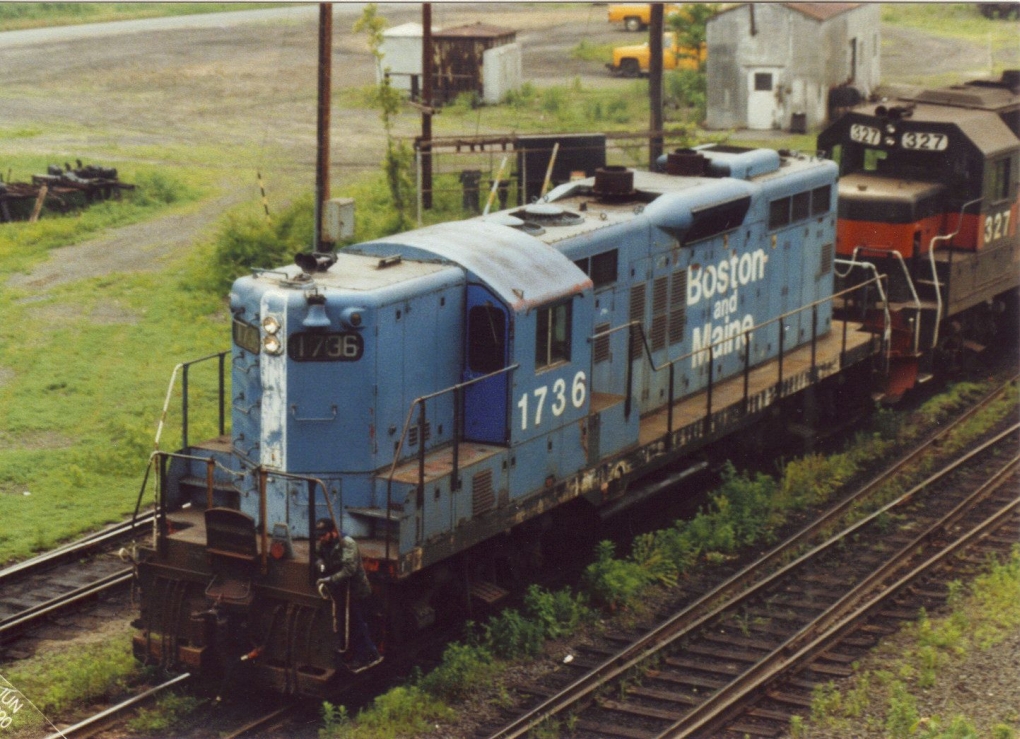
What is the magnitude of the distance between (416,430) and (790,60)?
2035 cm

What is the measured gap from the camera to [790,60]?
28.6 metres

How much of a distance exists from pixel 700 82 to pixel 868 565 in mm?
20544

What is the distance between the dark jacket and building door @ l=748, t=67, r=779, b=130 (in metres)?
21.8

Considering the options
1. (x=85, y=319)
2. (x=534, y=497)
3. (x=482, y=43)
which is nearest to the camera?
(x=534, y=497)

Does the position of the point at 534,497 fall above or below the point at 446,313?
below

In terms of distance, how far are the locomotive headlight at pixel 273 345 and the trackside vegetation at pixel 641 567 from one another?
7.76 feet

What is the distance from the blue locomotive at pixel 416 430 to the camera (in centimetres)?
961

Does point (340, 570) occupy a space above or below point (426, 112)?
below

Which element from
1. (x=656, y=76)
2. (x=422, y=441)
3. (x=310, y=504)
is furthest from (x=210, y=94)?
(x=310, y=504)

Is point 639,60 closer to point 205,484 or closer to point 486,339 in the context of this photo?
point 486,339

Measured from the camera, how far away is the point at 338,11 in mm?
26141

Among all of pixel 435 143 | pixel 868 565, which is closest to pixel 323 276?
pixel 868 565

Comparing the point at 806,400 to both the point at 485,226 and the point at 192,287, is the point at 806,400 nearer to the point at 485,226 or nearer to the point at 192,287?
the point at 485,226

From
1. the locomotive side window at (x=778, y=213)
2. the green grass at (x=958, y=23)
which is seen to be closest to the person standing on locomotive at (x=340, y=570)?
the locomotive side window at (x=778, y=213)
